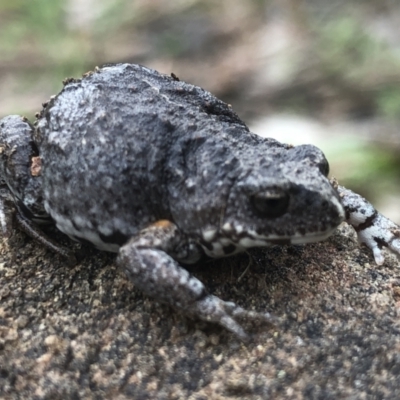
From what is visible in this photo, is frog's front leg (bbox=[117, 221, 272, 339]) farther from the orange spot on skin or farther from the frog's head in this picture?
the frog's head

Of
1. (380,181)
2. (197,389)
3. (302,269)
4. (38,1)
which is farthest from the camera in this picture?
(38,1)

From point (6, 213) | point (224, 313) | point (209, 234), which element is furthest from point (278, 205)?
point (6, 213)

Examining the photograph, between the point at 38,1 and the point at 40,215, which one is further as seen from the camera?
the point at 38,1

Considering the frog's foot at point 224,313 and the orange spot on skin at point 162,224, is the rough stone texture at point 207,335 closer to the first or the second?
the frog's foot at point 224,313

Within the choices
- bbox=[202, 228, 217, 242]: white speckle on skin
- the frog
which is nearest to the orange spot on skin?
the frog

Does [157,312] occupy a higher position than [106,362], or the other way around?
[157,312]

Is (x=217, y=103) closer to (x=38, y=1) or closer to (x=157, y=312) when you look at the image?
(x=157, y=312)

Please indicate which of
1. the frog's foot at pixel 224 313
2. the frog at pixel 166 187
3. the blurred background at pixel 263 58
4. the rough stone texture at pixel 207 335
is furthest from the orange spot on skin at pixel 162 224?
the blurred background at pixel 263 58

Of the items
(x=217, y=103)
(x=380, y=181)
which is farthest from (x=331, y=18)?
(x=217, y=103)
